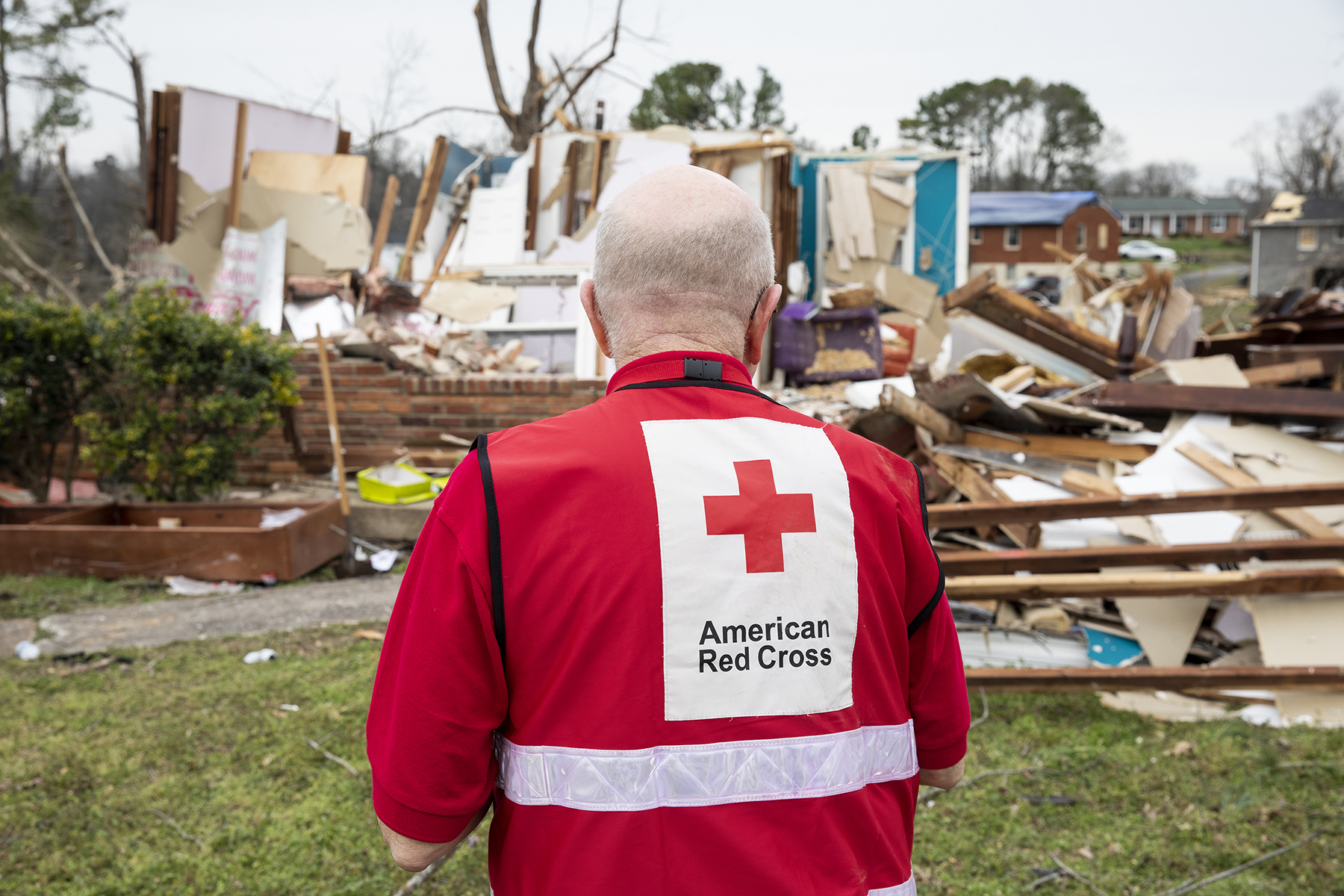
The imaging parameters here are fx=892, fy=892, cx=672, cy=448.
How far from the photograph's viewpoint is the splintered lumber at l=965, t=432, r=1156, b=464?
5.44 m

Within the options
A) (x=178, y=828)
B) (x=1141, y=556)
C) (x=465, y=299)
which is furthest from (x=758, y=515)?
(x=465, y=299)

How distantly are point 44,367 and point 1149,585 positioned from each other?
23.2 ft

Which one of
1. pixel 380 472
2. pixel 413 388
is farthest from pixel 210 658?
pixel 413 388

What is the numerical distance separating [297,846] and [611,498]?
8.48ft

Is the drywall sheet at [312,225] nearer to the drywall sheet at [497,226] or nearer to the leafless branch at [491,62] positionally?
the drywall sheet at [497,226]

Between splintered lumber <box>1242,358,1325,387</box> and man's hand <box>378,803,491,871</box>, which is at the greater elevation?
splintered lumber <box>1242,358,1325,387</box>

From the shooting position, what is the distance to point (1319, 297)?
11258 millimetres

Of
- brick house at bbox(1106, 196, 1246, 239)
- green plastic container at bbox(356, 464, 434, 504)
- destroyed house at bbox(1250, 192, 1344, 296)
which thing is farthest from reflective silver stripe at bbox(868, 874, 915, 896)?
brick house at bbox(1106, 196, 1246, 239)

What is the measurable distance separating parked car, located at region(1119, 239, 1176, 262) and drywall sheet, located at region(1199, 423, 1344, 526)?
48466 mm

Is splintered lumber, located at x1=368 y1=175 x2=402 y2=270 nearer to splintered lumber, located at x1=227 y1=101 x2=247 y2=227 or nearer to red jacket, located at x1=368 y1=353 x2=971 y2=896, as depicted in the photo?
splintered lumber, located at x1=227 y1=101 x2=247 y2=227

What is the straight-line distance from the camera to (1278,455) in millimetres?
4969

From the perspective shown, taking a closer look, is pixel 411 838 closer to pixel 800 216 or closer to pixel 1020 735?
pixel 1020 735

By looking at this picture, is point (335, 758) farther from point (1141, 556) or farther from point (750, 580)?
point (1141, 556)

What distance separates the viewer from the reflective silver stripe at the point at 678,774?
1148 millimetres
